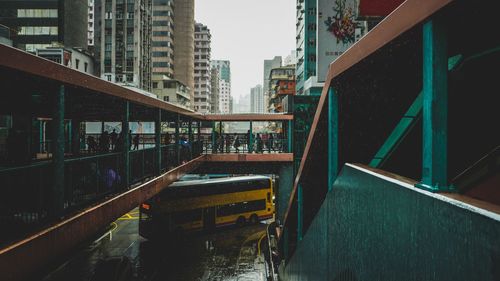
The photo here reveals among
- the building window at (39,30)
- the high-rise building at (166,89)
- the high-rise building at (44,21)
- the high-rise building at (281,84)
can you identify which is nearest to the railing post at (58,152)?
the high-rise building at (281,84)

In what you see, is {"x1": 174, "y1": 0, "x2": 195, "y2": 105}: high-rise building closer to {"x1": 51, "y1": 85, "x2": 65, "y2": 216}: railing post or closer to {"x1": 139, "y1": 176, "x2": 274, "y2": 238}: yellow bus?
{"x1": 139, "y1": 176, "x2": 274, "y2": 238}: yellow bus

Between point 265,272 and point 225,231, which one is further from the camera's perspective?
point 225,231

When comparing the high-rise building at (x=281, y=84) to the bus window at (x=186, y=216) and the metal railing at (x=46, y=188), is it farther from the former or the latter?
the metal railing at (x=46, y=188)

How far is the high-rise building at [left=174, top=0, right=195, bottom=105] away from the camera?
104 metres

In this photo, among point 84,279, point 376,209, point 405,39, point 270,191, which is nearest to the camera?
point 405,39

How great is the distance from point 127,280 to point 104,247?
26.7 feet

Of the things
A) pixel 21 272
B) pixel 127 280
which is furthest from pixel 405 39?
pixel 127 280

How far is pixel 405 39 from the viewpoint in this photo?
2.83 meters

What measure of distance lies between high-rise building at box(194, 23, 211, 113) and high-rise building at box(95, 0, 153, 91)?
48.3m

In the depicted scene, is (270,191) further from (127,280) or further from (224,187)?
(127,280)

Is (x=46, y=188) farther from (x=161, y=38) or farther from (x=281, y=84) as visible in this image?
(x=161, y=38)

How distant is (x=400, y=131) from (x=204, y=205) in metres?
20.0

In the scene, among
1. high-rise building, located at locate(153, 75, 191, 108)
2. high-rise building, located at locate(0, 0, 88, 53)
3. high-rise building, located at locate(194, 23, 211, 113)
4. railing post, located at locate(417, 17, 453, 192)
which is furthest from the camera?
high-rise building, located at locate(194, 23, 211, 113)

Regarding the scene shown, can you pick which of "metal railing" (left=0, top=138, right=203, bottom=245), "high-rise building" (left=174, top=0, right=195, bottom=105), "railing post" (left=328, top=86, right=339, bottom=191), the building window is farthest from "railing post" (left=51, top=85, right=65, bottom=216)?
"high-rise building" (left=174, top=0, right=195, bottom=105)
